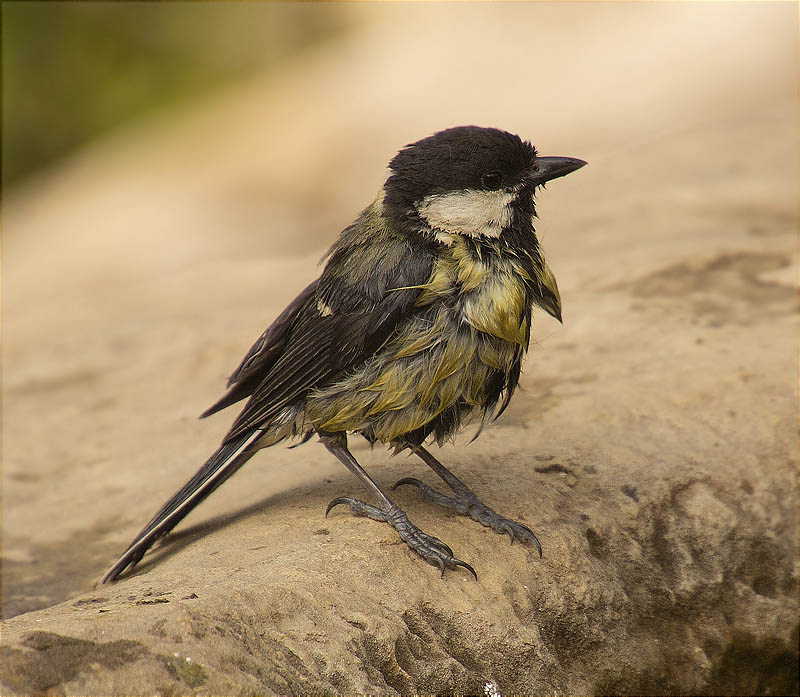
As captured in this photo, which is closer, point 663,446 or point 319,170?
point 663,446

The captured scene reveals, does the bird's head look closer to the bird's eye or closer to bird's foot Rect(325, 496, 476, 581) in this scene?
Result: the bird's eye

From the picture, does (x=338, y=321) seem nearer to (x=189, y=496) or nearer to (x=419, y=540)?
(x=419, y=540)

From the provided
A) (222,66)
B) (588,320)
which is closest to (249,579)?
(588,320)

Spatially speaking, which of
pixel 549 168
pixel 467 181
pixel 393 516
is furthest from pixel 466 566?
pixel 549 168

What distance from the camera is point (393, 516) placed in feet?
11.2

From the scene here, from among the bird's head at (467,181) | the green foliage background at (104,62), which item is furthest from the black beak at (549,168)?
the green foliage background at (104,62)

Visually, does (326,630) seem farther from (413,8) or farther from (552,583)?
(413,8)

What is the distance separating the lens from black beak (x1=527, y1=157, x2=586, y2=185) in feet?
11.6

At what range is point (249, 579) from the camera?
3000mm

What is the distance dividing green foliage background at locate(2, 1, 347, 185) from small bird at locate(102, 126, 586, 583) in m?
9.60

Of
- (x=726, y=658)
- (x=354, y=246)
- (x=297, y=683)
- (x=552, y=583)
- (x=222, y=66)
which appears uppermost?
(x=222, y=66)

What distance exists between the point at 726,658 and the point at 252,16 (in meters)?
12.9

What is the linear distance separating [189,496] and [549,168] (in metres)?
1.83

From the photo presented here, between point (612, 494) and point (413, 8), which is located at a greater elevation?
point (413, 8)
